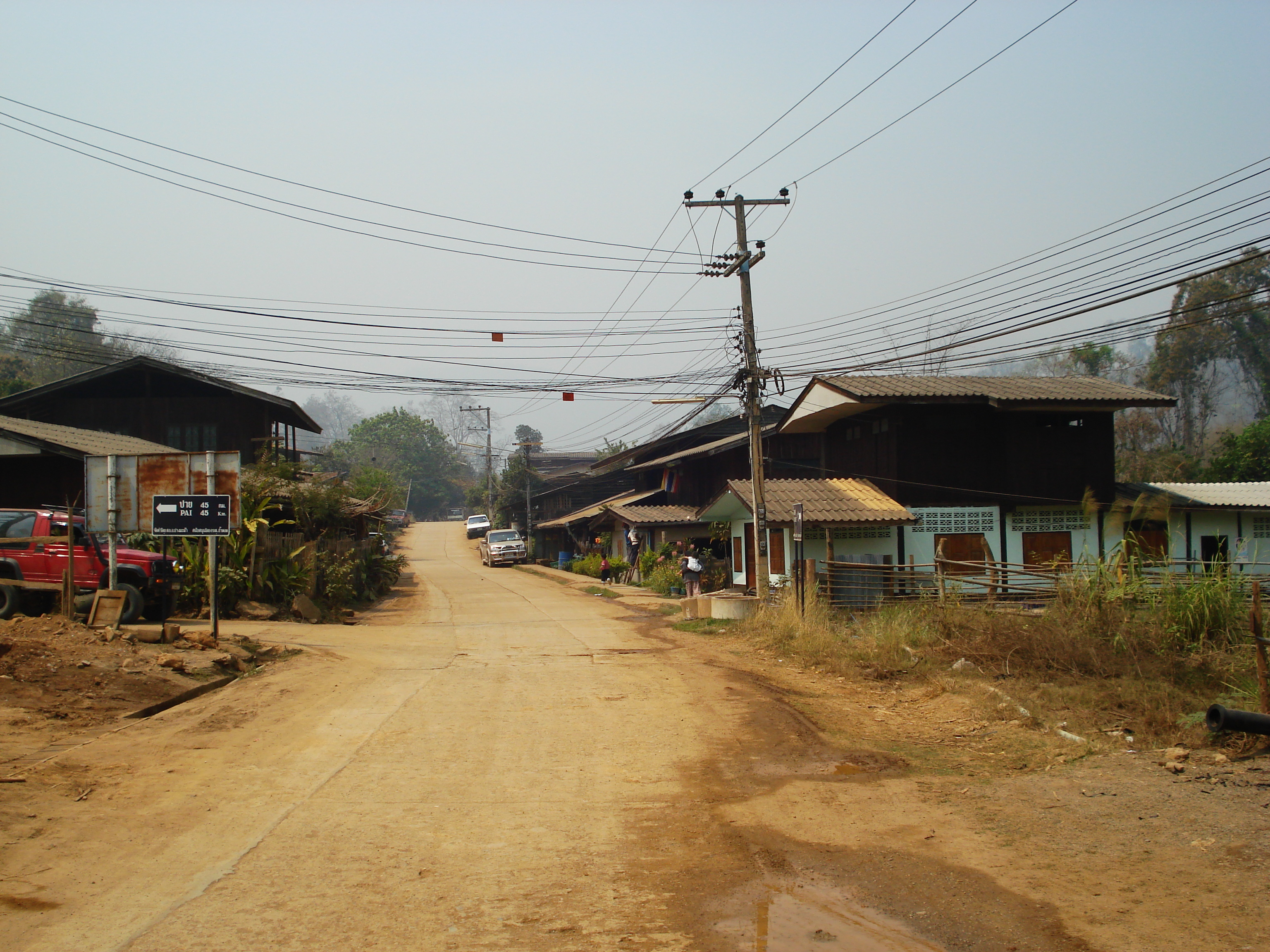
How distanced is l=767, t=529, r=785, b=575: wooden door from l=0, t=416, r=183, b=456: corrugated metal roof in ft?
49.7

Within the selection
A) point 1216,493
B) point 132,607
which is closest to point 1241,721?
point 132,607

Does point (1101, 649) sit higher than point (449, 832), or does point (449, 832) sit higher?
→ point (1101, 649)

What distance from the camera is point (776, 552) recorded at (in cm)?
2491

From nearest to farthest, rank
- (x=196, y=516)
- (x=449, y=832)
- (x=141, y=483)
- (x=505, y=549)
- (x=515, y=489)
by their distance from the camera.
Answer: (x=449, y=832) < (x=196, y=516) < (x=141, y=483) < (x=505, y=549) < (x=515, y=489)

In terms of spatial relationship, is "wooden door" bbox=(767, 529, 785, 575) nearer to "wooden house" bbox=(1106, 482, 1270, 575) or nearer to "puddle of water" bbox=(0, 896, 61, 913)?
"wooden house" bbox=(1106, 482, 1270, 575)

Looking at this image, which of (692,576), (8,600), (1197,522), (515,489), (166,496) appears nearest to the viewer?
(166,496)

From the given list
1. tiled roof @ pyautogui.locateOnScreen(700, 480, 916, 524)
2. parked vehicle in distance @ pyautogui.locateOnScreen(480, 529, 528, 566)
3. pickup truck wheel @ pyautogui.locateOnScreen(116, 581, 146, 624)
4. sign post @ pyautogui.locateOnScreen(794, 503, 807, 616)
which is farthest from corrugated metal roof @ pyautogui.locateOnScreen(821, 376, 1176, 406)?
parked vehicle in distance @ pyautogui.locateOnScreen(480, 529, 528, 566)

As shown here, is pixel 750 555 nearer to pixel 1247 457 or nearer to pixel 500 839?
pixel 500 839

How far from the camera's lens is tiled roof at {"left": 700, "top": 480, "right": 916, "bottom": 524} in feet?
71.2

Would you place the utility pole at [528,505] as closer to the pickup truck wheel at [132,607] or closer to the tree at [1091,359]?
the tree at [1091,359]

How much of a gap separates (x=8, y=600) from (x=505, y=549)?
37860 mm

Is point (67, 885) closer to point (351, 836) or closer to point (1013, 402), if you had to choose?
point (351, 836)

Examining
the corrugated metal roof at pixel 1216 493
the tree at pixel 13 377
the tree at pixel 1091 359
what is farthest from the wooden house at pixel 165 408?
the tree at pixel 1091 359

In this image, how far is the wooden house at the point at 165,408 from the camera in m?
33.0
